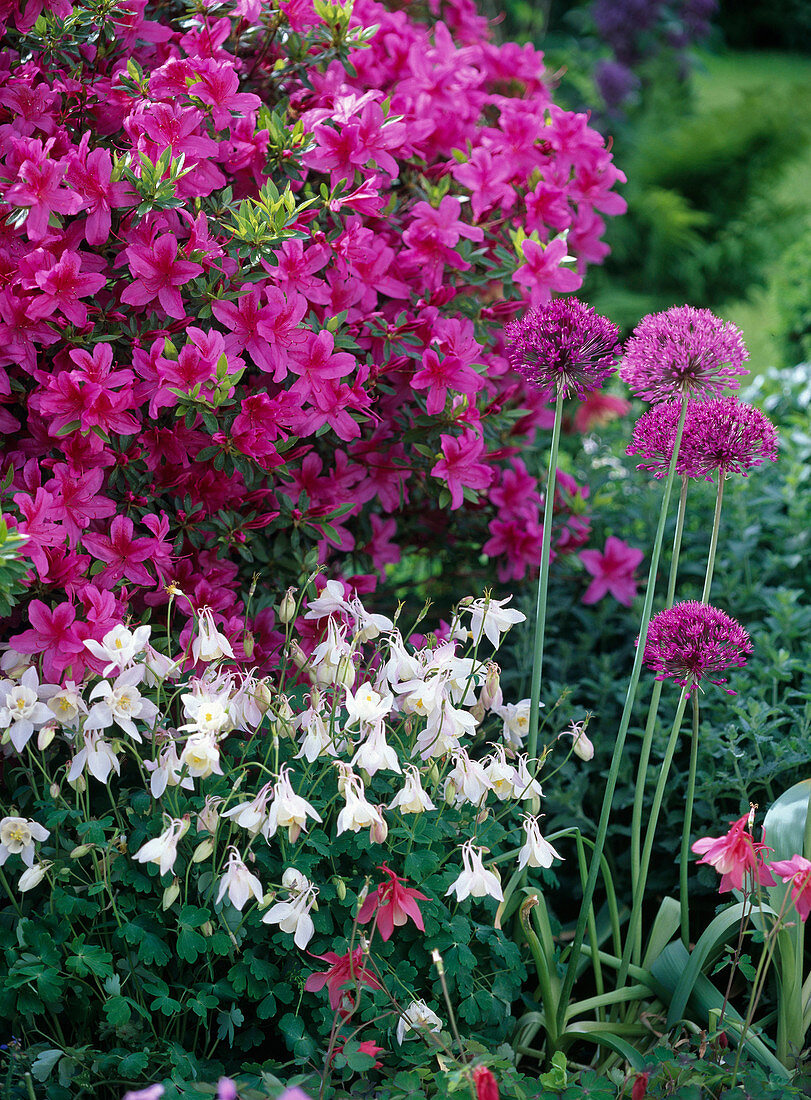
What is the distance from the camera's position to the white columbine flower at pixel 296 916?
4.19ft

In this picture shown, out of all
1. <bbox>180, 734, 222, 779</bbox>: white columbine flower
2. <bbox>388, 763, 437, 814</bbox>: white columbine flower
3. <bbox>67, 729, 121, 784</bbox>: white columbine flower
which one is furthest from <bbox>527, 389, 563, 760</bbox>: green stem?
<bbox>67, 729, 121, 784</bbox>: white columbine flower

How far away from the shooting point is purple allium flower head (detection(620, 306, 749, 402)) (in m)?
1.42

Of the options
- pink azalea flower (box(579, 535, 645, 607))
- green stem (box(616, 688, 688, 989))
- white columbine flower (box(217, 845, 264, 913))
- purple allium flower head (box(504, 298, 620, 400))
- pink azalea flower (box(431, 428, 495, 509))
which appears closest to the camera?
white columbine flower (box(217, 845, 264, 913))

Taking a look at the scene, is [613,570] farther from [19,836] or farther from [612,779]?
[19,836]

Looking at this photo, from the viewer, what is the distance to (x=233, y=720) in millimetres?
1432

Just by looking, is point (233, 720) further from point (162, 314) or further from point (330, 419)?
point (162, 314)

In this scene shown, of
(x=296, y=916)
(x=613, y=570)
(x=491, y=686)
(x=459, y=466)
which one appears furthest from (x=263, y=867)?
(x=613, y=570)

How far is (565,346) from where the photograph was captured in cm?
144

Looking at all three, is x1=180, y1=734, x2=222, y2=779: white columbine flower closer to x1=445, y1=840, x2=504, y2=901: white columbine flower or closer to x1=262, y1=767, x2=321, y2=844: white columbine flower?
x1=262, y1=767, x2=321, y2=844: white columbine flower

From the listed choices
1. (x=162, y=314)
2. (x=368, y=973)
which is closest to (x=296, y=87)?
(x=162, y=314)

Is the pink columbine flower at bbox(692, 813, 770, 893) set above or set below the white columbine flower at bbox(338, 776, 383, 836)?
below

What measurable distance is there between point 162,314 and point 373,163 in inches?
19.2

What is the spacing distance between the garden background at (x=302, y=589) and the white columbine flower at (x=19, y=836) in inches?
1.5

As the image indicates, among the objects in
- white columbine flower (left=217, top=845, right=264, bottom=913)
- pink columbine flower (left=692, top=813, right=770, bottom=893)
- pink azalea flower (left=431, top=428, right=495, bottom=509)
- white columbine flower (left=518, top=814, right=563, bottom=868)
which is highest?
pink azalea flower (left=431, top=428, right=495, bottom=509)
